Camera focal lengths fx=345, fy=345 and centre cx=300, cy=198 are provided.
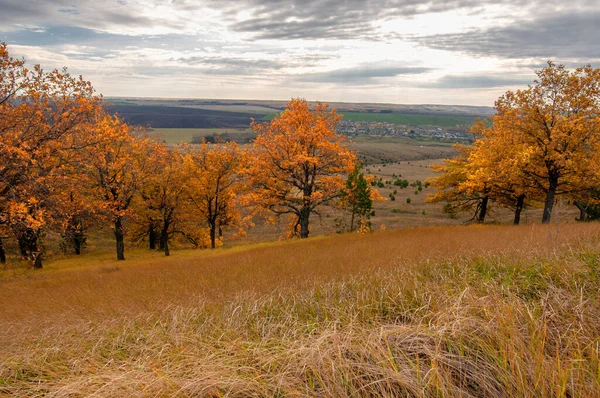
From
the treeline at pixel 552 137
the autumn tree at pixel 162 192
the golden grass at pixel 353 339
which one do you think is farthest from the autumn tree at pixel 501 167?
the autumn tree at pixel 162 192

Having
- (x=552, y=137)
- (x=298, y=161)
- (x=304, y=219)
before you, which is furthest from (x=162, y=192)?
(x=552, y=137)

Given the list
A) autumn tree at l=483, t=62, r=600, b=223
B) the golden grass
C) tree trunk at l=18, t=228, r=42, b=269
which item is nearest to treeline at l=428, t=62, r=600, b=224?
autumn tree at l=483, t=62, r=600, b=223

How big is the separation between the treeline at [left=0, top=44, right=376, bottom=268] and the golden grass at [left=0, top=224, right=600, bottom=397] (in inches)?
269

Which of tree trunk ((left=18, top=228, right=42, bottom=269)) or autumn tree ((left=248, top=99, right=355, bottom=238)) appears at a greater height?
autumn tree ((left=248, top=99, right=355, bottom=238))

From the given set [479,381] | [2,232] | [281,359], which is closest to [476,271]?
[479,381]

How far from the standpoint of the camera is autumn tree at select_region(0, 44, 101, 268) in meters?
11.4

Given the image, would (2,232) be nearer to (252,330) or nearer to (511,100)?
(252,330)

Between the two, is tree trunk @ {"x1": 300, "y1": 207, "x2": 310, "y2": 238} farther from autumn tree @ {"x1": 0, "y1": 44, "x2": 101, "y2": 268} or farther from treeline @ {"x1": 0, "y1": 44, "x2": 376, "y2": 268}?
autumn tree @ {"x1": 0, "y1": 44, "x2": 101, "y2": 268}

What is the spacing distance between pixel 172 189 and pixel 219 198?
4.97m

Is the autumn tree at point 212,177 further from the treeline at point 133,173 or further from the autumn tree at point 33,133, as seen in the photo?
the autumn tree at point 33,133

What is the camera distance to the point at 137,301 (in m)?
7.63

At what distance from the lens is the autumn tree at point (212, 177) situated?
31172 mm

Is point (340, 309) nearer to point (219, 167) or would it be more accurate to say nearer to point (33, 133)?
point (33, 133)

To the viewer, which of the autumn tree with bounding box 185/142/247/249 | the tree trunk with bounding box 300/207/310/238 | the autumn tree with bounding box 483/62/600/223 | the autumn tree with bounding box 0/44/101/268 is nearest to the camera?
the autumn tree with bounding box 0/44/101/268
